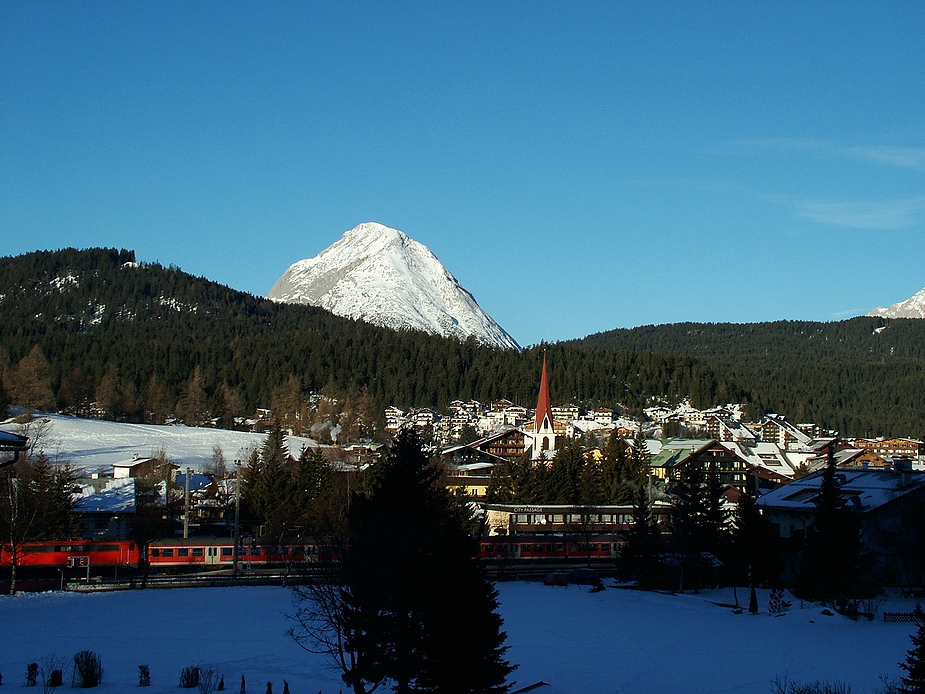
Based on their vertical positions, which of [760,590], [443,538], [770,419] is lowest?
[760,590]

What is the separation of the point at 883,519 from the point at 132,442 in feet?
246

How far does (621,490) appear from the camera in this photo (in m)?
66.8

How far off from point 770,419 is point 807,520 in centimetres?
9131

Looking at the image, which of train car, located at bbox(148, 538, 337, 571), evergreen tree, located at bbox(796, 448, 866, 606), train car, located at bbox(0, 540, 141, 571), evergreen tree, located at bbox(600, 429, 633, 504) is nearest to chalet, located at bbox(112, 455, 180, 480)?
train car, located at bbox(148, 538, 337, 571)

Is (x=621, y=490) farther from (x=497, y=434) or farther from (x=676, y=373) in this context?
(x=676, y=373)

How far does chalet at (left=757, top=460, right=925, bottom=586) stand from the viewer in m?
41.8

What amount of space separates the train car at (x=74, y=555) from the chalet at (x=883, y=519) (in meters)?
31.0

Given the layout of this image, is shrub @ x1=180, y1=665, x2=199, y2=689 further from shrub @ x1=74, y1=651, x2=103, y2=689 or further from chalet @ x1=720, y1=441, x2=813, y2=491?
chalet @ x1=720, y1=441, x2=813, y2=491

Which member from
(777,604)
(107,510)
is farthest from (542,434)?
(777,604)

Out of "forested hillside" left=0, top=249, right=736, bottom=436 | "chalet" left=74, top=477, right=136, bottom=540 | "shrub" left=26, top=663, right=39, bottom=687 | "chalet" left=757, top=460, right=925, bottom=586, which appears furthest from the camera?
"forested hillside" left=0, top=249, right=736, bottom=436

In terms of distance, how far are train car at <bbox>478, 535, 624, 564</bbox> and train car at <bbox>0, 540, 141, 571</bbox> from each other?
59.1 ft

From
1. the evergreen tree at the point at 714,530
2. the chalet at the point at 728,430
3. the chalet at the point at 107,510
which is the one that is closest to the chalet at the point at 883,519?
the evergreen tree at the point at 714,530

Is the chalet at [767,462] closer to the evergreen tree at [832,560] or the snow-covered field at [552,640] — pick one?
the evergreen tree at [832,560]

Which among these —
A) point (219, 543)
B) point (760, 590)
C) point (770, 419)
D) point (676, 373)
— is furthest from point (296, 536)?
point (676, 373)
